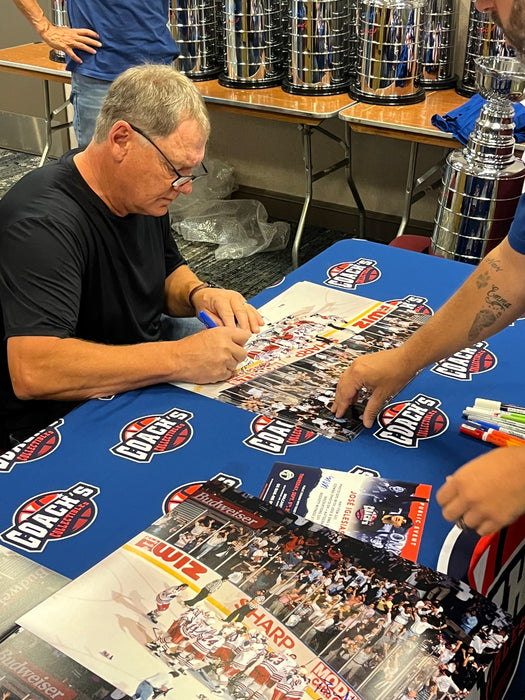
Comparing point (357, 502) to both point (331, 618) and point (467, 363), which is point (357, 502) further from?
point (467, 363)

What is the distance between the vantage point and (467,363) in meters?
1.36

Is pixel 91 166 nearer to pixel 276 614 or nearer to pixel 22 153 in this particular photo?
pixel 276 614

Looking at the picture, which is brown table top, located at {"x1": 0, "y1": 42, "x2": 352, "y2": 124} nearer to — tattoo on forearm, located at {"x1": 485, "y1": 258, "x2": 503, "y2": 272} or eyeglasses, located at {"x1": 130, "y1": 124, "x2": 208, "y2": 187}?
eyeglasses, located at {"x1": 130, "y1": 124, "x2": 208, "y2": 187}

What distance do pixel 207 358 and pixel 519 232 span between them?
1.80 ft

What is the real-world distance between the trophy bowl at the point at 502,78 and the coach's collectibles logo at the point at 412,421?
1.12 meters

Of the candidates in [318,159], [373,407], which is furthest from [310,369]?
[318,159]

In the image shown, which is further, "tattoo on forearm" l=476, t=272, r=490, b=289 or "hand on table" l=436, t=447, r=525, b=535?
"tattoo on forearm" l=476, t=272, r=490, b=289

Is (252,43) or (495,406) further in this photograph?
(252,43)

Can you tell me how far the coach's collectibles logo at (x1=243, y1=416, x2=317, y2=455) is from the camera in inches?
44.7

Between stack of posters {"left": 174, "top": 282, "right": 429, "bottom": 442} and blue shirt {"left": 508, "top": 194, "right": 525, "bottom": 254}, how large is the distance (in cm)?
26

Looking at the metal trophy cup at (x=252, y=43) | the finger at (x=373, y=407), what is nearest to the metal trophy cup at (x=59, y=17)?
the metal trophy cup at (x=252, y=43)

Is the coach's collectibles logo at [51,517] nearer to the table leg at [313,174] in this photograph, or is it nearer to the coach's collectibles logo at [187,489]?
the coach's collectibles logo at [187,489]

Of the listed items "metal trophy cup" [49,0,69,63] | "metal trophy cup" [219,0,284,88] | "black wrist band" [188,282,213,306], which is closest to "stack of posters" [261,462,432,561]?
"black wrist band" [188,282,213,306]

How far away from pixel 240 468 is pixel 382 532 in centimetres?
23
